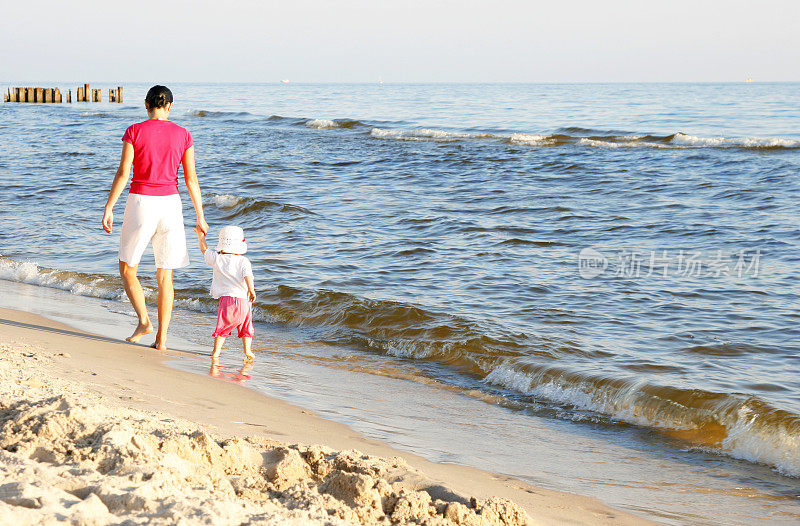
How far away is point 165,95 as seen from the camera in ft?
16.4

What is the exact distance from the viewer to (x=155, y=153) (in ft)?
16.2

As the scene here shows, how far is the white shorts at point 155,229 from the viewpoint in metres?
5.03

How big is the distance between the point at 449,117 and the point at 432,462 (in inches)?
1005

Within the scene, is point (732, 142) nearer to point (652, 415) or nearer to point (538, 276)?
point (538, 276)

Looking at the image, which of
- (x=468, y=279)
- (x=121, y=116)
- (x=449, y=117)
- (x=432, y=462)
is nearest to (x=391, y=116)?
(x=449, y=117)

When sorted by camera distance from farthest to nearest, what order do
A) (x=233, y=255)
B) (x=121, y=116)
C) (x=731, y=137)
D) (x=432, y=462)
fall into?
(x=121, y=116) → (x=731, y=137) → (x=233, y=255) → (x=432, y=462)

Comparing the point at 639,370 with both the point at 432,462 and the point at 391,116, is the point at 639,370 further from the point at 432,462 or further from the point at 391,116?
the point at 391,116

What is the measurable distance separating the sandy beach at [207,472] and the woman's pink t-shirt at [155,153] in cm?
149

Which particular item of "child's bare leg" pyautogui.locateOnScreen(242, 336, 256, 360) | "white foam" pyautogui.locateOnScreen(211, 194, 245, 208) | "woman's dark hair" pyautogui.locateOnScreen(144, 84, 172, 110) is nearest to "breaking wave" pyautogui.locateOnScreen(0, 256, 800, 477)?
"child's bare leg" pyautogui.locateOnScreen(242, 336, 256, 360)

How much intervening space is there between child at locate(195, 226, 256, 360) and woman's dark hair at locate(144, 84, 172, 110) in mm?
902

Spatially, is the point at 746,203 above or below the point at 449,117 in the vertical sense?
below
